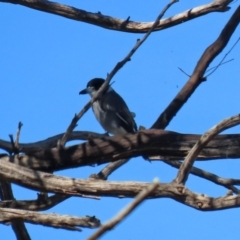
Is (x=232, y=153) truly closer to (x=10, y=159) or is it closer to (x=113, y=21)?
(x=10, y=159)

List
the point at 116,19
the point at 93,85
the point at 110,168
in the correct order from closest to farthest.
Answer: the point at 110,168, the point at 116,19, the point at 93,85

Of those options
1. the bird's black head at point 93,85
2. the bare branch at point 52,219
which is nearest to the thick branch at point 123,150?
the bare branch at point 52,219

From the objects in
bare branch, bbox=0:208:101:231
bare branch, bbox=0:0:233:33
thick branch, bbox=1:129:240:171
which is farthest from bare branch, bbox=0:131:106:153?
bare branch, bbox=0:208:101:231

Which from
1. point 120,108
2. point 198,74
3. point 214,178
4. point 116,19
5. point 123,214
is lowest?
point 123,214

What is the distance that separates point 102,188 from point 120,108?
511 cm

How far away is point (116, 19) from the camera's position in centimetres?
451

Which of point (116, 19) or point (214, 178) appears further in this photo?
point (116, 19)

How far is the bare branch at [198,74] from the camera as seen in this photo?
12.9ft

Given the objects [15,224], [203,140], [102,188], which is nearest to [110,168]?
[15,224]

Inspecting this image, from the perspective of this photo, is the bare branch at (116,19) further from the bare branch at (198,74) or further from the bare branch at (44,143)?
the bare branch at (44,143)

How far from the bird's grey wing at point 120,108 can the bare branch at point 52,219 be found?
4.53 meters

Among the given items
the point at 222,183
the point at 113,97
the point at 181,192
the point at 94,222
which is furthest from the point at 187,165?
the point at 113,97

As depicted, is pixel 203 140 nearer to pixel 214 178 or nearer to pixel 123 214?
pixel 214 178

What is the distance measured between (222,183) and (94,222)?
66.8 inches
